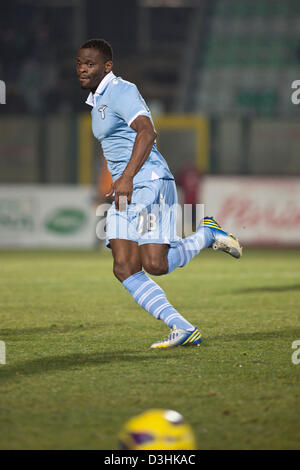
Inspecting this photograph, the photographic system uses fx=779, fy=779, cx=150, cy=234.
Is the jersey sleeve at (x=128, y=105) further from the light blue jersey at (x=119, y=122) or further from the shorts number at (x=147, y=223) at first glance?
the shorts number at (x=147, y=223)

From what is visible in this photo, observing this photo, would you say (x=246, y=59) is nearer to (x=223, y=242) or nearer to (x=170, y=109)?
(x=170, y=109)

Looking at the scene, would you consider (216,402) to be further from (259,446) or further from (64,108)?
(64,108)

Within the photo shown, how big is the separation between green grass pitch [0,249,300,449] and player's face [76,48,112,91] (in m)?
1.52

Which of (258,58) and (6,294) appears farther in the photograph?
(258,58)

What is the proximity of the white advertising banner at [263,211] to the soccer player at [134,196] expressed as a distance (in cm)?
872

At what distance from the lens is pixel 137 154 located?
415 cm

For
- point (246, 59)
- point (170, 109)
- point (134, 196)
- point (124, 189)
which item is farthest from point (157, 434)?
point (170, 109)

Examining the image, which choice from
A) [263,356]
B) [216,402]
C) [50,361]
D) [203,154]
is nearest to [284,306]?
[263,356]

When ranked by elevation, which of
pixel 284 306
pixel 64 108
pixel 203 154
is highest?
pixel 64 108

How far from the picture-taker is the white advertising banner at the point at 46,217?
13078mm

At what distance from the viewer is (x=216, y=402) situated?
10.5ft

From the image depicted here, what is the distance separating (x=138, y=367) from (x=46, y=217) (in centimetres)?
952

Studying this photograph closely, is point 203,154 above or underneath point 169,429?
above

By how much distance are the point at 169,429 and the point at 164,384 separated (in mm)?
1049
